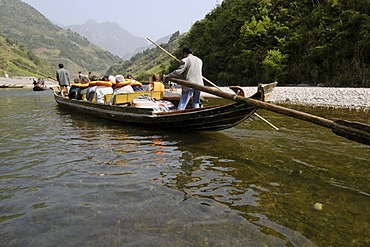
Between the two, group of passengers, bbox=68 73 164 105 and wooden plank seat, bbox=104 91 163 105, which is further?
group of passengers, bbox=68 73 164 105

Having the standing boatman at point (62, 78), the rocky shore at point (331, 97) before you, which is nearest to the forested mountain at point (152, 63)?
the rocky shore at point (331, 97)

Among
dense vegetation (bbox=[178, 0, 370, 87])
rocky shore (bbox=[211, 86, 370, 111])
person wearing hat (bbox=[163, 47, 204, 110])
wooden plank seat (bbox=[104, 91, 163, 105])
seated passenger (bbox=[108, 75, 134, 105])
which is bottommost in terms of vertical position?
rocky shore (bbox=[211, 86, 370, 111])

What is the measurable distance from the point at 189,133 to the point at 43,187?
5.02 metres

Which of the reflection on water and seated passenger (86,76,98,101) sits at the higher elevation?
seated passenger (86,76,98,101)

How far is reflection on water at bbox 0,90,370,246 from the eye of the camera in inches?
133

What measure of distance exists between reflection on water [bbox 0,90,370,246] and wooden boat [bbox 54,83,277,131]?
0.59 meters

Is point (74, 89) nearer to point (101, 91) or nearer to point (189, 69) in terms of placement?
point (101, 91)

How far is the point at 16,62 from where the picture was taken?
11312 centimetres

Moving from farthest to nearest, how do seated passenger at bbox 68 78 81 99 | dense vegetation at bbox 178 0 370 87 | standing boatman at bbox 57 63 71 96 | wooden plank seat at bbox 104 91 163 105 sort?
dense vegetation at bbox 178 0 370 87, standing boatman at bbox 57 63 71 96, seated passenger at bbox 68 78 81 99, wooden plank seat at bbox 104 91 163 105

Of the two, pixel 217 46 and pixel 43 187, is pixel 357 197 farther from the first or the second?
pixel 217 46

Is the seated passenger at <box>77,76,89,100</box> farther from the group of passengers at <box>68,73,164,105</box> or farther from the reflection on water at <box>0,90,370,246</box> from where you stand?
the reflection on water at <box>0,90,370,246</box>

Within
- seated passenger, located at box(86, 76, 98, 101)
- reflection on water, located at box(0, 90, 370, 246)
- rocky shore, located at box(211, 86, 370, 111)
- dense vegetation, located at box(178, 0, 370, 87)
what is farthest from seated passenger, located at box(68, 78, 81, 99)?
dense vegetation, located at box(178, 0, 370, 87)

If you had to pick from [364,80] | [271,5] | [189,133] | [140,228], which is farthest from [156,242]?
[271,5]

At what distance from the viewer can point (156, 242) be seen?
3223mm
